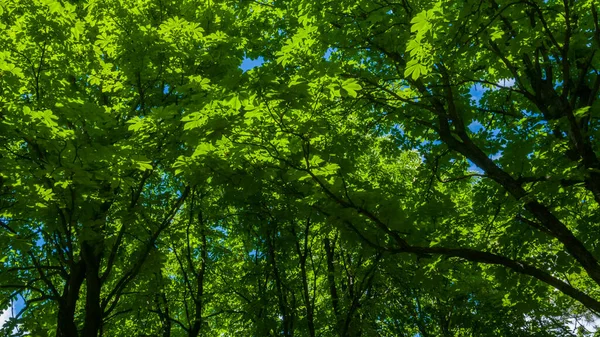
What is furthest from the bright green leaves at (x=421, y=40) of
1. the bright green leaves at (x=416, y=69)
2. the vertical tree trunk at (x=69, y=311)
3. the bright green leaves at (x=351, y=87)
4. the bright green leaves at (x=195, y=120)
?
the vertical tree trunk at (x=69, y=311)

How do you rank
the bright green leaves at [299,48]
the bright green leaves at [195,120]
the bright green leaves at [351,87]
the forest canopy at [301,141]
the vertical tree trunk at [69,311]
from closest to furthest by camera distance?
the bright green leaves at [351,87]
the bright green leaves at [195,120]
the forest canopy at [301,141]
the bright green leaves at [299,48]
the vertical tree trunk at [69,311]

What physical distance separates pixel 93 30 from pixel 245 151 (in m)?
5.69

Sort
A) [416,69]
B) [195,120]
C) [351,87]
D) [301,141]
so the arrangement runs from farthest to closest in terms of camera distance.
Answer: [301,141], [195,120], [351,87], [416,69]

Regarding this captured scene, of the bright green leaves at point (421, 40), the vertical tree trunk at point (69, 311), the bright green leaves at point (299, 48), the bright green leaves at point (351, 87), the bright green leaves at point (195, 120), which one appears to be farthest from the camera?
the vertical tree trunk at point (69, 311)

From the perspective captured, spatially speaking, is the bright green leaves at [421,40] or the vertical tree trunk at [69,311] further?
the vertical tree trunk at [69,311]

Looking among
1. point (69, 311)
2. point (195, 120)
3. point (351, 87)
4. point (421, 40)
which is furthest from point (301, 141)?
point (69, 311)

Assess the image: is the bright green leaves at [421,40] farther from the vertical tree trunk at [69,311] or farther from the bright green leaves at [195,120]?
the vertical tree trunk at [69,311]

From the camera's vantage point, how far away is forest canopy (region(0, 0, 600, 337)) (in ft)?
16.9

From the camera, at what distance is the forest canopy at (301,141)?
5.15 m

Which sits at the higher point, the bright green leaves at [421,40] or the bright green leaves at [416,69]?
the bright green leaves at [421,40]

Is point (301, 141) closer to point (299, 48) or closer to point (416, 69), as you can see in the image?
point (416, 69)

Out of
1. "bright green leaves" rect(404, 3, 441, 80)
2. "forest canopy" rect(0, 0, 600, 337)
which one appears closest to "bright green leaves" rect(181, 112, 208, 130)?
"forest canopy" rect(0, 0, 600, 337)

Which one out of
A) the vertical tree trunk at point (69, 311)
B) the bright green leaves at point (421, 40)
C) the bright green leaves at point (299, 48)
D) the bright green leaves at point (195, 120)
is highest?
the bright green leaves at point (299, 48)

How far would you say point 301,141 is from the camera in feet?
16.8
